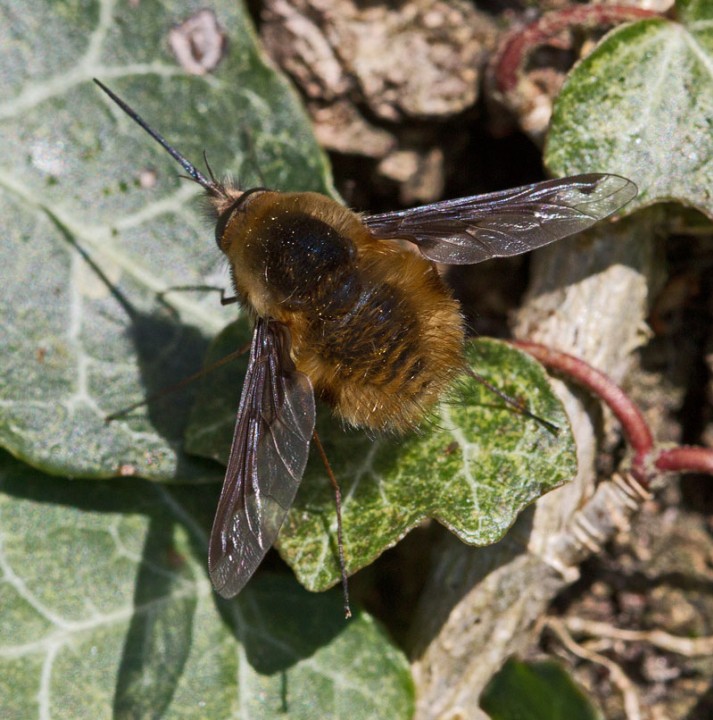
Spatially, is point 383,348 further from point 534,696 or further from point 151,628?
point 534,696

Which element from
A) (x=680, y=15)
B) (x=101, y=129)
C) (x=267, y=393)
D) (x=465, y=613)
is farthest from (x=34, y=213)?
(x=680, y=15)

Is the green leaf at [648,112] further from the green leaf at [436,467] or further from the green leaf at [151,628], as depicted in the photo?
the green leaf at [151,628]

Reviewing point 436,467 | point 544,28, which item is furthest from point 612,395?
point 544,28

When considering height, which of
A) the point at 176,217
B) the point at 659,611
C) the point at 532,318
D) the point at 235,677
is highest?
the point at 176,217

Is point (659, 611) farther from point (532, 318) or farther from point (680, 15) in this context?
point (680, 15)

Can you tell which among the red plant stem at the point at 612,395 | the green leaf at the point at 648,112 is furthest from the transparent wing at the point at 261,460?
the green leaf at the point at 648,112

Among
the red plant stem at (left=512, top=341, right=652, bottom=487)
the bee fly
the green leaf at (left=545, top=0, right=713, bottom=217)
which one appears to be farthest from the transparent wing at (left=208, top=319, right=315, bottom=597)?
the green leaf at (left=545, top=0, right=713, bottom=217)

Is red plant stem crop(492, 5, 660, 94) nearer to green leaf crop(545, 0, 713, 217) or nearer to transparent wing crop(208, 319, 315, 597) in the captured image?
green leaf crop(545, 0, 713, 217)
